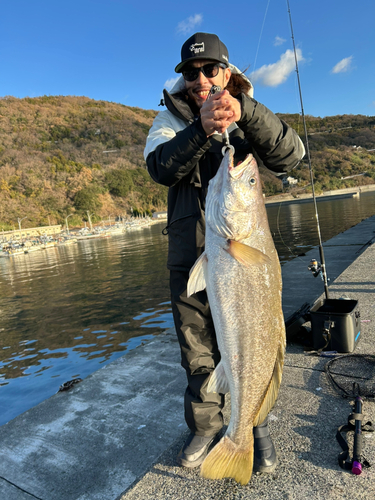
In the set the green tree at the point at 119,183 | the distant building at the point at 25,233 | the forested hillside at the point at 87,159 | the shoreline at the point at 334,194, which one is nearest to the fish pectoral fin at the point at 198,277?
the forested hillside at the point at 87,159

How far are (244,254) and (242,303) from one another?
291 mm

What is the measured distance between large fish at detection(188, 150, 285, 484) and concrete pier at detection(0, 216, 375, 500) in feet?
1.32

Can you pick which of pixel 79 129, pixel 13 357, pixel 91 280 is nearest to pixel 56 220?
pixel 79 129

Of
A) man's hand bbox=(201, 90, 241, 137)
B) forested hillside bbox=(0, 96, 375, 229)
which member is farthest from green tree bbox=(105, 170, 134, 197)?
man's hand bbox=(201, 90, 241, 137)

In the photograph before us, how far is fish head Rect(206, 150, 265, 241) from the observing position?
6.52 ft

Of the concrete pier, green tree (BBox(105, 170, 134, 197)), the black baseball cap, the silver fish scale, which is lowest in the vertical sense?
the concrete pier

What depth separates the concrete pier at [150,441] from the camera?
219cm

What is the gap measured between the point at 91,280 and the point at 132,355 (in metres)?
18.7

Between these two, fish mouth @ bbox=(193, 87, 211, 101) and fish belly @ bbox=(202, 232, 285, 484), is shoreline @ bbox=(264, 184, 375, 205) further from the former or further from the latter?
fish belly @ bbox=(202, 232, 285, 484)

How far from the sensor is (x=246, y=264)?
1.98m

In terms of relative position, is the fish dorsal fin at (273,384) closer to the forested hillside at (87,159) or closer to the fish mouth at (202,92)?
the fish mouth at (202,92)

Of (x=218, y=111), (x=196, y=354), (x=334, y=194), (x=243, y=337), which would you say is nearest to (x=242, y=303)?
(x=243, y=337)

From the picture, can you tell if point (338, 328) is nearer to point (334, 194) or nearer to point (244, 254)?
point (244, 254)

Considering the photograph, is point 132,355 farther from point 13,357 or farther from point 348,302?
point 13,357
